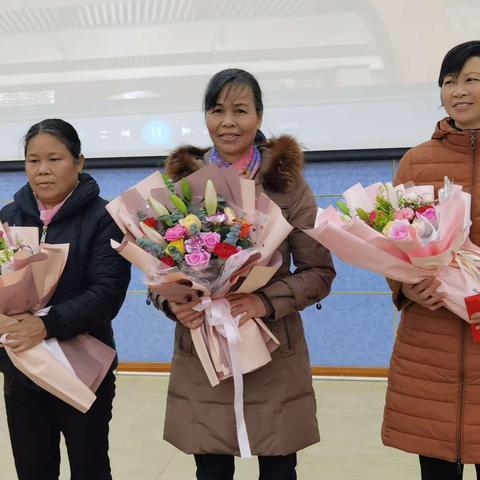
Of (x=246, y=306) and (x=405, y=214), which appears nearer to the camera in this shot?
(x=405, y=214)

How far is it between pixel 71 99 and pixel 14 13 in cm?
59

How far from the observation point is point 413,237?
1.57 meters

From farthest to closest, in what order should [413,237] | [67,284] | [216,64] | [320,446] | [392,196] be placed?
[216,64]
[320,446]
[67,284]
[392,196]
[413,237]

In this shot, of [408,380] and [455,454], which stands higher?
[408,380]

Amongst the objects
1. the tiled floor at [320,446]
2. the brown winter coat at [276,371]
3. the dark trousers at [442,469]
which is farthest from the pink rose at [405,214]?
the tiled floor at [320,446]

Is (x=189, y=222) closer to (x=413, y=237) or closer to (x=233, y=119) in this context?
(x=233, y=119)

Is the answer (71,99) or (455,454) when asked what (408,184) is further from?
(71,99)

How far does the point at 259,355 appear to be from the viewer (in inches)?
68.3

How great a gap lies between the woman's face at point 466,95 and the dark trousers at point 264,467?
3.15ft

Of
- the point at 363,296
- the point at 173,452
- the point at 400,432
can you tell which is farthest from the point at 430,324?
the point at 363,296

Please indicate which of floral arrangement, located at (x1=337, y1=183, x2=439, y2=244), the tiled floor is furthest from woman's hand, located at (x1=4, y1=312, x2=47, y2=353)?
the tiled floor

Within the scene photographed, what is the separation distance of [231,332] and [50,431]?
628 mm

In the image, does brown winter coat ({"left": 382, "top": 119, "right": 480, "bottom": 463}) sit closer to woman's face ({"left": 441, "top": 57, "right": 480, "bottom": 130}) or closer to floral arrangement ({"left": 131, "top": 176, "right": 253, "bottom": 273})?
woman's face ({"left": 441, "top": 57, "right": 480, "bottom": 130})

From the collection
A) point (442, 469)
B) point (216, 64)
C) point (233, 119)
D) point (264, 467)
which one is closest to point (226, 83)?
point (233, 119)
